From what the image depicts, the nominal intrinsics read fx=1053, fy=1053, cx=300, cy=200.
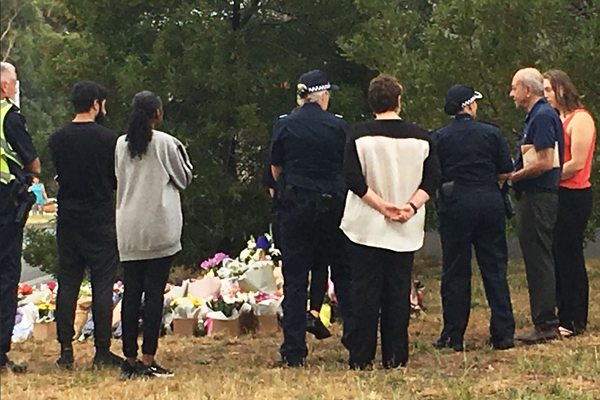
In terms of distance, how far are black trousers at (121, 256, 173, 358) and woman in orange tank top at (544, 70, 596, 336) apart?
2.83 metres

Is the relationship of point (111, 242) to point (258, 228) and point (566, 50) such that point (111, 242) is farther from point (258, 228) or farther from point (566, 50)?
point (258, 228)

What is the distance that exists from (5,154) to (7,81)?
1059 mm

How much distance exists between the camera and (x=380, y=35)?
10.5 m

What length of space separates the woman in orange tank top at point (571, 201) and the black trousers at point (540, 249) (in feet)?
0.91

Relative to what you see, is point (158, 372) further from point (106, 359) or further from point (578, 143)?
point (578, 143)

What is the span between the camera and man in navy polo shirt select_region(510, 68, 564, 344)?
22.3ft

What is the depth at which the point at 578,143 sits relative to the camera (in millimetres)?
7102

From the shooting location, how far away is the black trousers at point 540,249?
6.94m

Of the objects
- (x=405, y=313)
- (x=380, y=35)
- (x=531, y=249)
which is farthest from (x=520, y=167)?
(x=380, y=35)

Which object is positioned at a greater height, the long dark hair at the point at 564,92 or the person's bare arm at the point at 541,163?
the long dark hair at the point at 564,92

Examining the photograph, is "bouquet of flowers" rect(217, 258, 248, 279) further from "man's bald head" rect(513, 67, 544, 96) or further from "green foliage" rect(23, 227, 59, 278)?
"green foliage" rect(23, 227, 59, 278)

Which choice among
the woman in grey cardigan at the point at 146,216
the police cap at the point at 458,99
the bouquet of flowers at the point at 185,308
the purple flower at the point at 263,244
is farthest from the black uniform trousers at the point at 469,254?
the purple flower at the point at 263,244

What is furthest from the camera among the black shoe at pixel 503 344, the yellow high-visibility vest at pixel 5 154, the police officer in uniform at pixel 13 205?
the black shoe at pixel 503 344

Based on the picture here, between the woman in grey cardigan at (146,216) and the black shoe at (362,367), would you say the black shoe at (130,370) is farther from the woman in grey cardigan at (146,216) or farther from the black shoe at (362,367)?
the black shoe at (362,367)
